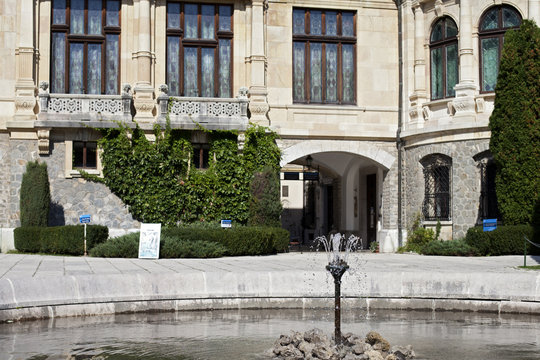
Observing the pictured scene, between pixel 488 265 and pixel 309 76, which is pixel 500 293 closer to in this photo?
pixel 488 265

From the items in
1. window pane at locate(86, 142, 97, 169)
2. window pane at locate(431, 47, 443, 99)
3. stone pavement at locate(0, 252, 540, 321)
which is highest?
window pane at locate(431, 47, 443, 99)

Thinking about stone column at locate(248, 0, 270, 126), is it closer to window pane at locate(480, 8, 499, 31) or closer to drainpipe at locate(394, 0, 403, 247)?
drainpipe at locate(394, 0, 403, 247)

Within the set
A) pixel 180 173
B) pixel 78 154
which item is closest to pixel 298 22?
pixel 180 173

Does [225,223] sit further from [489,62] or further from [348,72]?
[489,62]

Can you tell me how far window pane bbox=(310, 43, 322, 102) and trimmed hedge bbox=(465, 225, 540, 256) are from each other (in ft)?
25.9

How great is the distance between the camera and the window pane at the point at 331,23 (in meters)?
27.8

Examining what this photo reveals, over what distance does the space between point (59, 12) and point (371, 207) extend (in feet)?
43.8

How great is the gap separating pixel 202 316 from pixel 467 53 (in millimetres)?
15849

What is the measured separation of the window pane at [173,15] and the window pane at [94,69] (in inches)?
97.7

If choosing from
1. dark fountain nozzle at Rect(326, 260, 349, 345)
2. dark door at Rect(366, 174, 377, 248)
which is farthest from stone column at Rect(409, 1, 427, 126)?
dark fountain nozzle at Rect(326, 260, 349, 345)

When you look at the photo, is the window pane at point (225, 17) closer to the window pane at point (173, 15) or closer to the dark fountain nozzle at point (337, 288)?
the window pane at point (173, 15)

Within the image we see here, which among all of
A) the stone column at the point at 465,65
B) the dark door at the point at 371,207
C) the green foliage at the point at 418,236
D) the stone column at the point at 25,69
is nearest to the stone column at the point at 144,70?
the stone column at the point at 25,69

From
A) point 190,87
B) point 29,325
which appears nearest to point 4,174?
point 190,87

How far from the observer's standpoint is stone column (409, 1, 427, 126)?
26.9m
